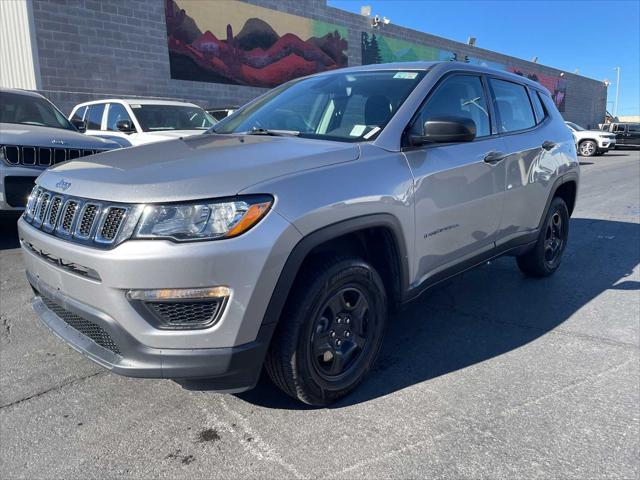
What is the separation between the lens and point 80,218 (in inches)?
90.6

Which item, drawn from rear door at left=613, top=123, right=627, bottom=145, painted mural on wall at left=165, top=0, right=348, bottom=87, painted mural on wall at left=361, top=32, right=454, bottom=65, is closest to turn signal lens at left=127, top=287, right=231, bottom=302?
painted mural on wall at left=165, top=0, right=348, bottom=87

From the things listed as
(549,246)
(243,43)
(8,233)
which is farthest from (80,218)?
(243,43)

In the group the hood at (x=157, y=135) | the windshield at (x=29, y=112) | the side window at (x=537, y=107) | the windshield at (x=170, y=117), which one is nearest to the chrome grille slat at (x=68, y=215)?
the side window at (x=537, y=107)

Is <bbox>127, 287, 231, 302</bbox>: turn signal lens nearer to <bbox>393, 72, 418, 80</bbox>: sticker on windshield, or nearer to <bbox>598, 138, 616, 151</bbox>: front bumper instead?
<bbox>393, 72, 418, 80</bbox>: sticker on windshield

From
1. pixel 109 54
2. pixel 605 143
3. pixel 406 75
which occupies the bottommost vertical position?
pixel 605 143

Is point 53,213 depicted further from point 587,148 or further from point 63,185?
point 587,148

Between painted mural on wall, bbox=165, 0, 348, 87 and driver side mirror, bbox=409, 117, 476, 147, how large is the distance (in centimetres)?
1471

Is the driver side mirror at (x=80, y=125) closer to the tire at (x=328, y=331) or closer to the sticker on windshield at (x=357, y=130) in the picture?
the sticker on windshield at (x=357, y=130)

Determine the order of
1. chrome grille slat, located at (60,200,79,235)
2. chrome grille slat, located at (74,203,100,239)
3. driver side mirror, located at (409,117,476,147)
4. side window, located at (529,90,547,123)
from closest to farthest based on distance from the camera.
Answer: chrome grille slat, located at (74,203,100,239) < chrome grille slat, located at (60,200,79,235) < driver side mirror, located at (409,117,476,147) < side window, located at (529,90,547,123)

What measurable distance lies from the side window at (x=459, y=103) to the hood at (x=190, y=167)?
784 mm

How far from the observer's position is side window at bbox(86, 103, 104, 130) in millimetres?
9411

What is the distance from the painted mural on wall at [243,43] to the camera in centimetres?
1600

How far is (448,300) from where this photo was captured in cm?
442

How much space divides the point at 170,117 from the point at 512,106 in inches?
268
